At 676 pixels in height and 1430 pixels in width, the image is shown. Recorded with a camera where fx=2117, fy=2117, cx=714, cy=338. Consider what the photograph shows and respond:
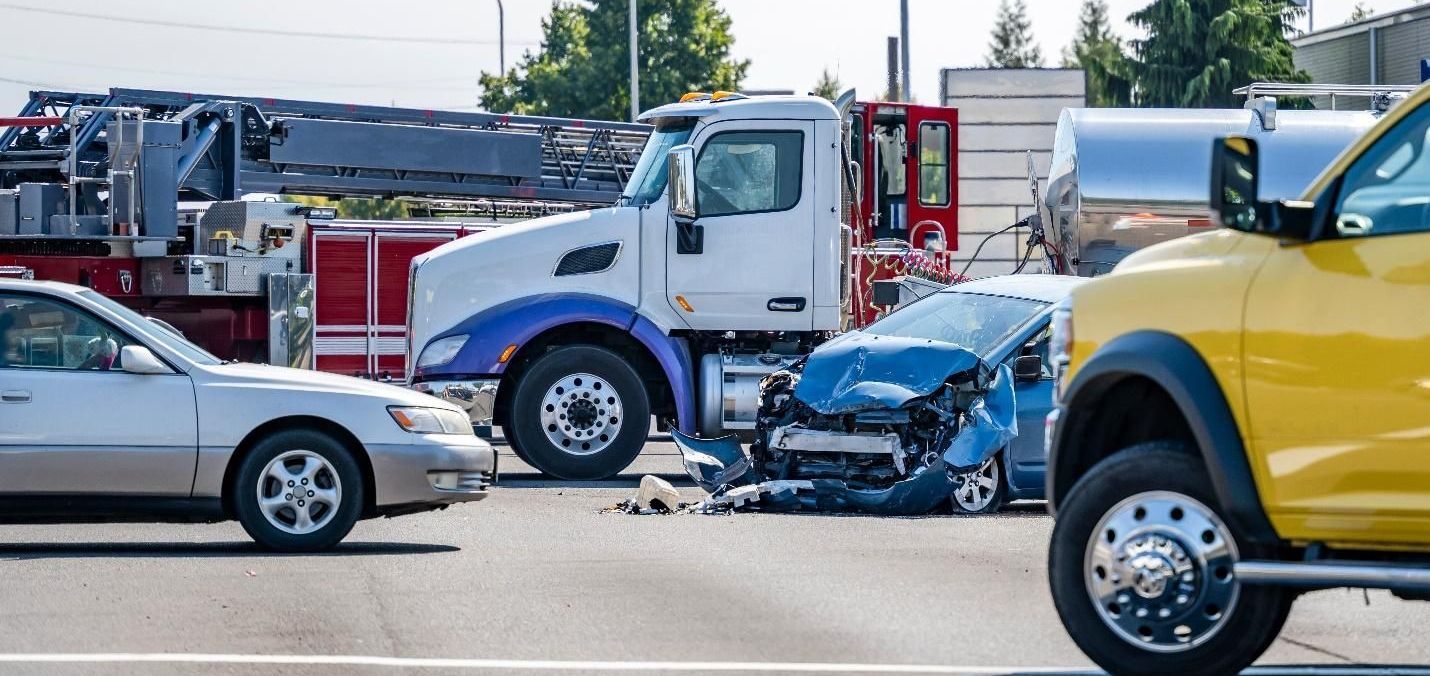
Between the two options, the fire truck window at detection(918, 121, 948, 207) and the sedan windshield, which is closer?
the sedan windshield

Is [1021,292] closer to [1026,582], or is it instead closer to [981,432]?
[981,432]

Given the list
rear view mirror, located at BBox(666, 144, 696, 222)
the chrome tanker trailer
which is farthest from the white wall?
rear view mirror, located at BBox(666, 144, 696, 222)

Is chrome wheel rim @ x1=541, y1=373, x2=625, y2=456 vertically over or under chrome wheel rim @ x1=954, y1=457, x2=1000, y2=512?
over

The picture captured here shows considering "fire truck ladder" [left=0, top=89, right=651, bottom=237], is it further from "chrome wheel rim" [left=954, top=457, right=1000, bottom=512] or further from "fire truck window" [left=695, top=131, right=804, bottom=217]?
"chrome wheel rim" [left=954, top=457, right=1000, bottom=512]

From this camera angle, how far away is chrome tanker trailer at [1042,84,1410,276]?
1758cm

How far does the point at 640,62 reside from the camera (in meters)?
60.9

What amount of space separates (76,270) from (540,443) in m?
4.86

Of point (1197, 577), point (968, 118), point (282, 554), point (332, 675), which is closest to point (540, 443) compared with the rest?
point (282, 554)

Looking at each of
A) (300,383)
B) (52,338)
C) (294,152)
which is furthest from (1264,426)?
(294,152)

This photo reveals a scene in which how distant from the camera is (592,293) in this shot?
622 inches

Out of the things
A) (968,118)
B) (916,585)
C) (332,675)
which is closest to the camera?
(332,675)

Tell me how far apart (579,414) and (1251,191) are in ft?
31.7

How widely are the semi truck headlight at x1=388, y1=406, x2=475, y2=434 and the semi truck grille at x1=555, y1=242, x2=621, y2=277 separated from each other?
4424mm

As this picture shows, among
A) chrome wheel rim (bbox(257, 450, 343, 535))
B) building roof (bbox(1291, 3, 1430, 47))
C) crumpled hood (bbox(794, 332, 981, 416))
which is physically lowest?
chrome wheel rim (bbox(257, 450, 343, 535))
